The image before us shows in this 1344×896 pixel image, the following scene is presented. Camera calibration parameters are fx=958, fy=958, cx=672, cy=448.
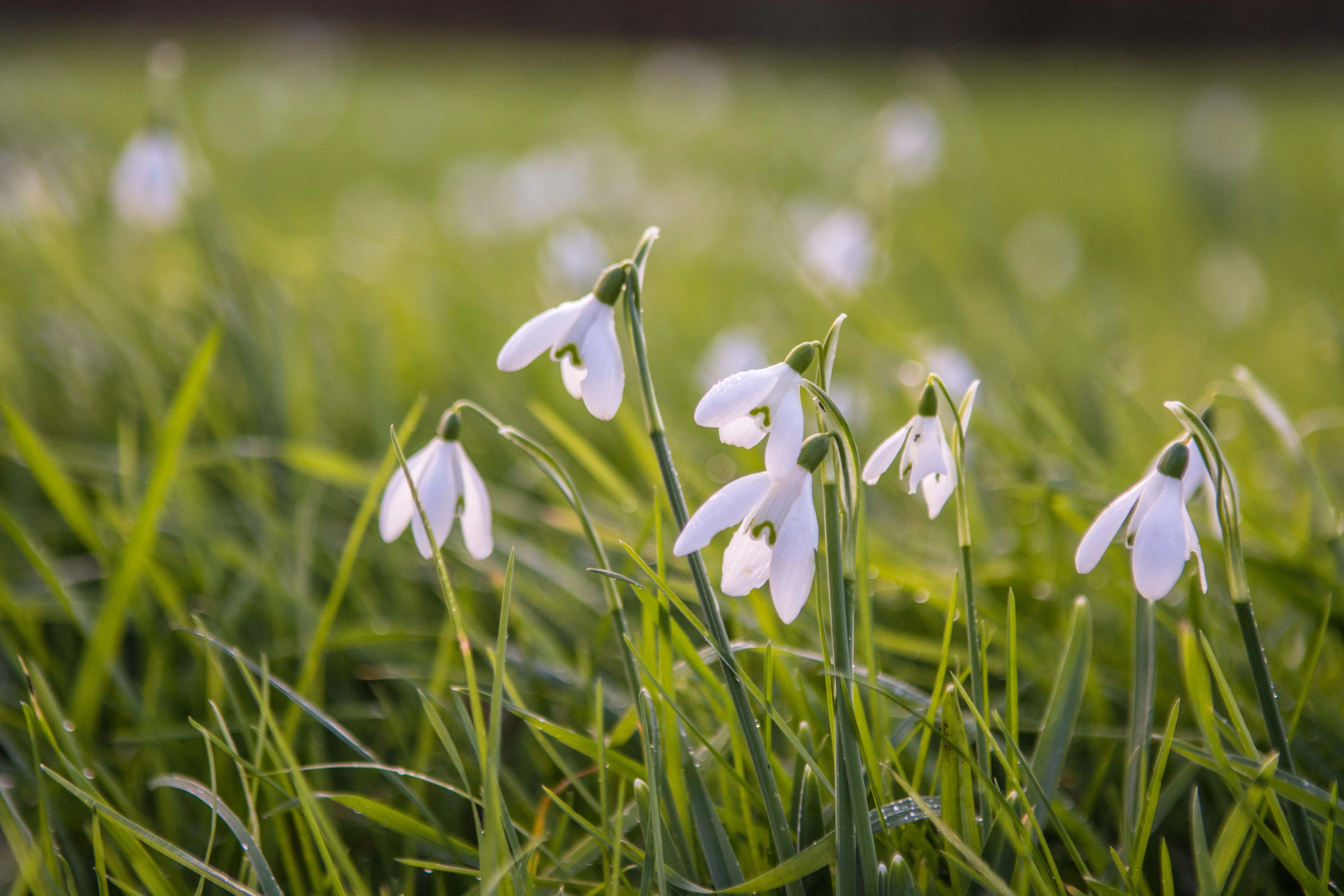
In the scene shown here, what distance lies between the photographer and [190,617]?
3.53 ft

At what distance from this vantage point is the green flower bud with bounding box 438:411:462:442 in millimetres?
676

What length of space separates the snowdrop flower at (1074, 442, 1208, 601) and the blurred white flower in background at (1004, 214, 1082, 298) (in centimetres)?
222

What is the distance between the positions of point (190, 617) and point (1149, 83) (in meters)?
12.4

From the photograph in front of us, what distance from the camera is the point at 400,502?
0.71 metres

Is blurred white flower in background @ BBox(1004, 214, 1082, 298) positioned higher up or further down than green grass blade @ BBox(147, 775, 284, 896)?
higher up

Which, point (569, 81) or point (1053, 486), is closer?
point (1053, 486)

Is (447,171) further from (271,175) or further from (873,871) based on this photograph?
(873,871)

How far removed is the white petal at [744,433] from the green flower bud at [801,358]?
4 centimetres

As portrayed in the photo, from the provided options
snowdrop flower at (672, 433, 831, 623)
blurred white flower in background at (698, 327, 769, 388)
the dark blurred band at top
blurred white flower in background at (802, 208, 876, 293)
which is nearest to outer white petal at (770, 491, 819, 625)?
snowdrop flower at (672, 433, 831, 623)

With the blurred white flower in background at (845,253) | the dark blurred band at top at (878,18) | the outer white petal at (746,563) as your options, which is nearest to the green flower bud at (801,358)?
the outer white petal at (746,563)

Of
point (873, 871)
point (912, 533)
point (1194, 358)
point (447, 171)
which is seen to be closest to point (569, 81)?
point (447, 171)

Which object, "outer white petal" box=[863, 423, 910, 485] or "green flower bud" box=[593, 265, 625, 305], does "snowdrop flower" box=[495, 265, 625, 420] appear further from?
"outer white petal" box=[863, 423, 910, 485]

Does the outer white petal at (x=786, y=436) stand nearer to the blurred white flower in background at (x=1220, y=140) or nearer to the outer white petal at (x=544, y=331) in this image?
the outer white petal at (x=544, y=331)

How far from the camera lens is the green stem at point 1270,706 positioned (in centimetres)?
60
